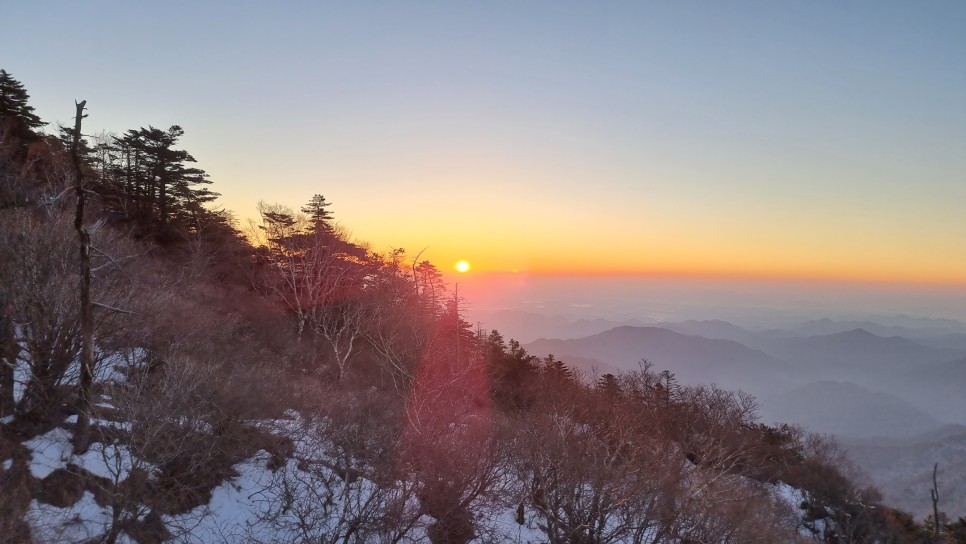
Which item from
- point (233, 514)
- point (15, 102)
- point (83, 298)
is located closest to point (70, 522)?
point (233, 514)

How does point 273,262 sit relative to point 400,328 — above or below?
A: above

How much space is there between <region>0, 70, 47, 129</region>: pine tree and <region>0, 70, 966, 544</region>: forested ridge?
0.15 metres

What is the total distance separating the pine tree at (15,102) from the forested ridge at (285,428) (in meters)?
0.15

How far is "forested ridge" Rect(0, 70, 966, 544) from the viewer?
11.6m

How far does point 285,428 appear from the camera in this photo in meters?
17.5

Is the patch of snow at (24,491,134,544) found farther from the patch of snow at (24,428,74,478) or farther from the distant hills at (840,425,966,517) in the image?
the distant hills at (840,425,966,517)

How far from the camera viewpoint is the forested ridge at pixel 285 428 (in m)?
11.6

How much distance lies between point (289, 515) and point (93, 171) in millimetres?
34007

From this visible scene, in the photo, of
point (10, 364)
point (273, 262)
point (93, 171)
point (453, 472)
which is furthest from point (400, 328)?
point (93, 171)

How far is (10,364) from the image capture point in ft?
39.8

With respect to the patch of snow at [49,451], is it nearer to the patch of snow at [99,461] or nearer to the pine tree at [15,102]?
the patch of snow at [99,461]

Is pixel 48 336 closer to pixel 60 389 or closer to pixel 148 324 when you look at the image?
→ pixel 60 389

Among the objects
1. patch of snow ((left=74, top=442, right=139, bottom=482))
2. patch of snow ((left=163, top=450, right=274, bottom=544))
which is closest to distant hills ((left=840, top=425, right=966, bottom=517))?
patch of snow ((left=163, top=450, right=274, bottom=544))

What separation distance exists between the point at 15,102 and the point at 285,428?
31.9m
